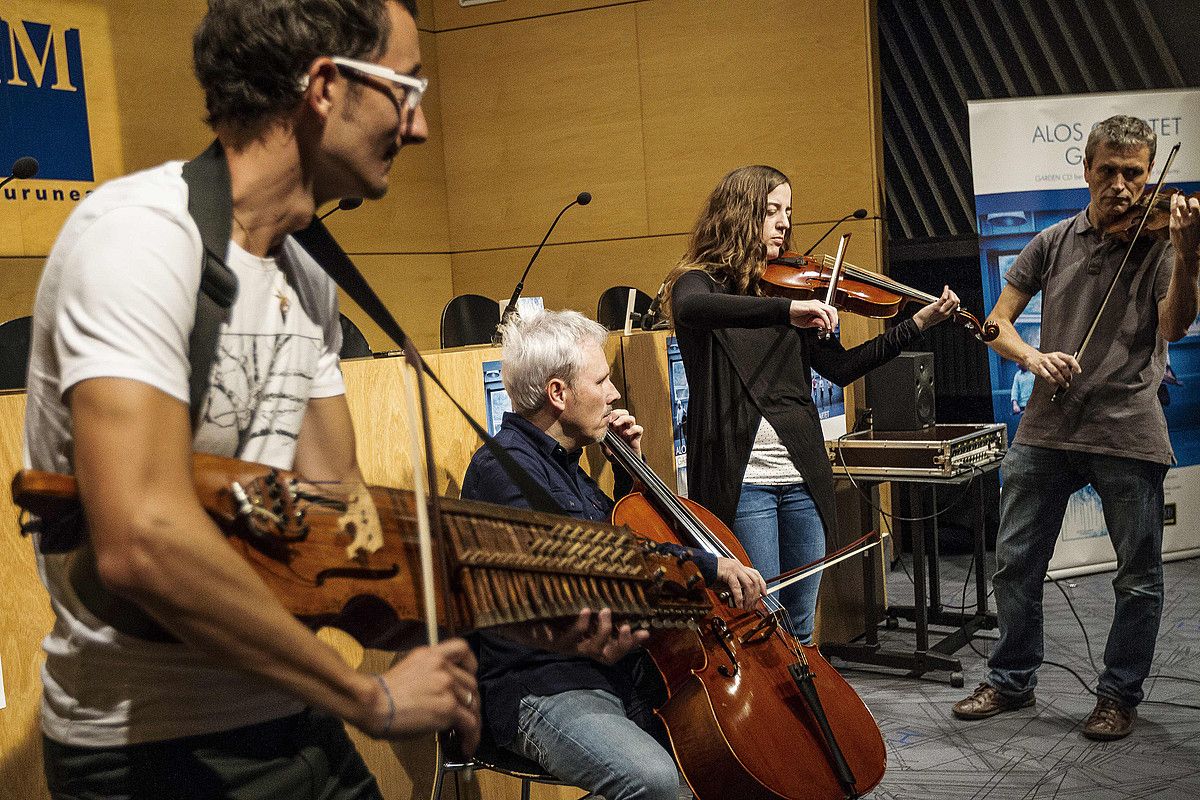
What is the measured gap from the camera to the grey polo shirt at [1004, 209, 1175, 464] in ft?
10.8

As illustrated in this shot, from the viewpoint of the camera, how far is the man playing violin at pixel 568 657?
2029 mm

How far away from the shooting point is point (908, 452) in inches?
161

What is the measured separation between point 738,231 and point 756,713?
1.60 m

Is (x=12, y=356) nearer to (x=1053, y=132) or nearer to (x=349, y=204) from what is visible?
(x=349, y=204)

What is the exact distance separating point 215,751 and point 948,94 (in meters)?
6.18

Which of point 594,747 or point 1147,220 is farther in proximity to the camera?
point 1147,220

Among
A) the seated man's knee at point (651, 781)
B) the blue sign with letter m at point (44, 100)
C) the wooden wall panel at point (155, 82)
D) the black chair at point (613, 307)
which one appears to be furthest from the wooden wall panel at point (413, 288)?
the seated man's knee at point (651, 781)

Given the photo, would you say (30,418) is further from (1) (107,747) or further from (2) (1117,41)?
(2) (1117,41)

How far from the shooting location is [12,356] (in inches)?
138

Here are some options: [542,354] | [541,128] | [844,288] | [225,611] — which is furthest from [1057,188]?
[225,611]

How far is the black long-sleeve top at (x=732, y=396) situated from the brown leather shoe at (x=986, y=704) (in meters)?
0.81

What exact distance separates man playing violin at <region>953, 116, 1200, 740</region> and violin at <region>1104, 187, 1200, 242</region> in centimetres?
2

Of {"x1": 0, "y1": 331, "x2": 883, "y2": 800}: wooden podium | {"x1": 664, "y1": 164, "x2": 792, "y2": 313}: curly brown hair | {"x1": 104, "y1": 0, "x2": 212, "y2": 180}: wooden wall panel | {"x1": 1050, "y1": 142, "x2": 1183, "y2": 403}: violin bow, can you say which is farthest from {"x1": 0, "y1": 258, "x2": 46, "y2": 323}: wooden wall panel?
{"x1": 1050, "y1": 142, "x2": 1183, "y2": 403}: violin bow

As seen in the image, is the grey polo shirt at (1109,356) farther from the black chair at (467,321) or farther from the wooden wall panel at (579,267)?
the wooden wall panel at (579,267)
